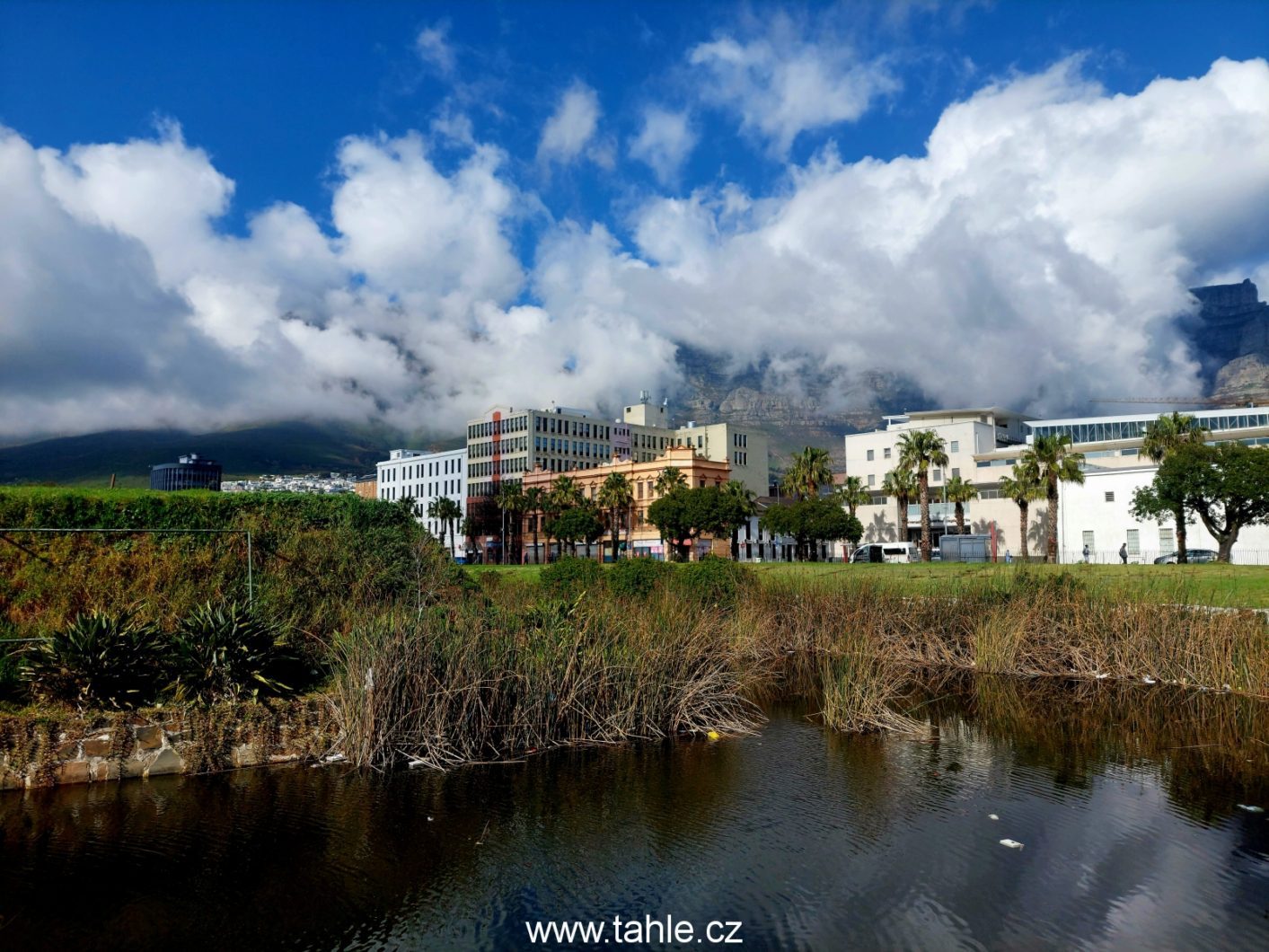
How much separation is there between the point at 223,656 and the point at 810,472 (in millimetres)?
78275

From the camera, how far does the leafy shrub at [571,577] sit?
81.4 feet

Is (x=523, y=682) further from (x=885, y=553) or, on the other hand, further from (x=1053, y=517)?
(x=885, y=553)

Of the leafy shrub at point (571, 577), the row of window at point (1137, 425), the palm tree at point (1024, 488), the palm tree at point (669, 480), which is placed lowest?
the leafy shrub at point (571, 577)

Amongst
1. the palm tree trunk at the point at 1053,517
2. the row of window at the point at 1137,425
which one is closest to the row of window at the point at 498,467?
the row of window at the point at 1137,425

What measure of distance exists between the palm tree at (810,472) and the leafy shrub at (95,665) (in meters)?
78.0

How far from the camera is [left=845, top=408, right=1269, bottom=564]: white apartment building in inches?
2611

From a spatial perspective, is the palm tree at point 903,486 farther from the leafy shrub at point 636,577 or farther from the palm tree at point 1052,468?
the leafy shrub at point 636,577

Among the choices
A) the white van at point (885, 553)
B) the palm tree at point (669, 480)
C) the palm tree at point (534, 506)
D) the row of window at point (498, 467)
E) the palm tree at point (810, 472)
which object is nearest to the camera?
the white van at point (885, 553)

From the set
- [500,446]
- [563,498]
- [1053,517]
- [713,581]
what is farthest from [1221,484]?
[500,446]

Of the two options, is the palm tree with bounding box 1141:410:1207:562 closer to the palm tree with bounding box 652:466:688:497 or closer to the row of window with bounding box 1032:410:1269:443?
the palm tree with bounding box 652:466:688:497

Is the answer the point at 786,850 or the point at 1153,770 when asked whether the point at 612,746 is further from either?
the point at 1153,770

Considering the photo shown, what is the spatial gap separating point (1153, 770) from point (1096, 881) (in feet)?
17.6

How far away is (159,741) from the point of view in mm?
13062

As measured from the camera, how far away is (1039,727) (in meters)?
16.7
